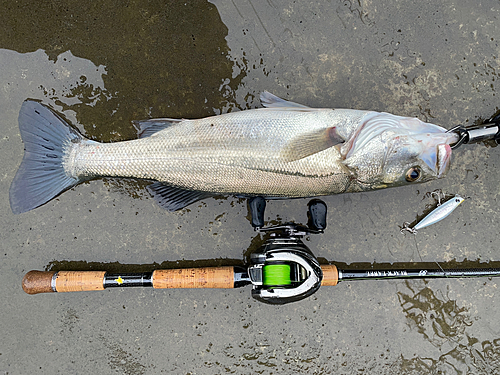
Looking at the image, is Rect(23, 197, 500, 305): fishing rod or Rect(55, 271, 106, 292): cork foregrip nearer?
Rect(23, 197, 500, 305): fishing rod

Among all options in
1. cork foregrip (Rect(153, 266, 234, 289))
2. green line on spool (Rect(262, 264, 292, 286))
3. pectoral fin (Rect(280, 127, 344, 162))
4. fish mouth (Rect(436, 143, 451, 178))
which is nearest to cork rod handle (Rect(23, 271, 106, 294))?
cork foregrip (Rect(153, 266, 234, 289))

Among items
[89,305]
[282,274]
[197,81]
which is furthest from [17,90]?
[282,274]

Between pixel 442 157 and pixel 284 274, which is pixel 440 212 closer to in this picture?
pixel 442 157

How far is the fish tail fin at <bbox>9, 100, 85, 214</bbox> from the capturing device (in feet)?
6.95

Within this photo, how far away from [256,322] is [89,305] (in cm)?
137

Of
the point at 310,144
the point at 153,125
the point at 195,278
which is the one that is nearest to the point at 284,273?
the point at 195,278

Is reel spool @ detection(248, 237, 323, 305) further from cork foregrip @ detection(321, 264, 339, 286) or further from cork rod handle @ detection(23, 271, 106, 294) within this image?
cork rod handle @ detection(23, 271, 106, 294)

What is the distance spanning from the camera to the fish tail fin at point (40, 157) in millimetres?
2119

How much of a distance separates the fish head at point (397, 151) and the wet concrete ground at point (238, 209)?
1.90 ft

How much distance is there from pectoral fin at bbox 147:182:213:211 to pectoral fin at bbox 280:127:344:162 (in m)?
0.66

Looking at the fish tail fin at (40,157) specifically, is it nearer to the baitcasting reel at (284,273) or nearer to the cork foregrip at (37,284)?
the cork foregrip at (37,284)

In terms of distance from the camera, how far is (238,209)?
94.9 inches

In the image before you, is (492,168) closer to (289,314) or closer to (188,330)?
(289,314)

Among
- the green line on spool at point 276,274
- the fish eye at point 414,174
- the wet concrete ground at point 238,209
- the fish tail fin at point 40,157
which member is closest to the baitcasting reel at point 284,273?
the green line on spool at point 276,274
